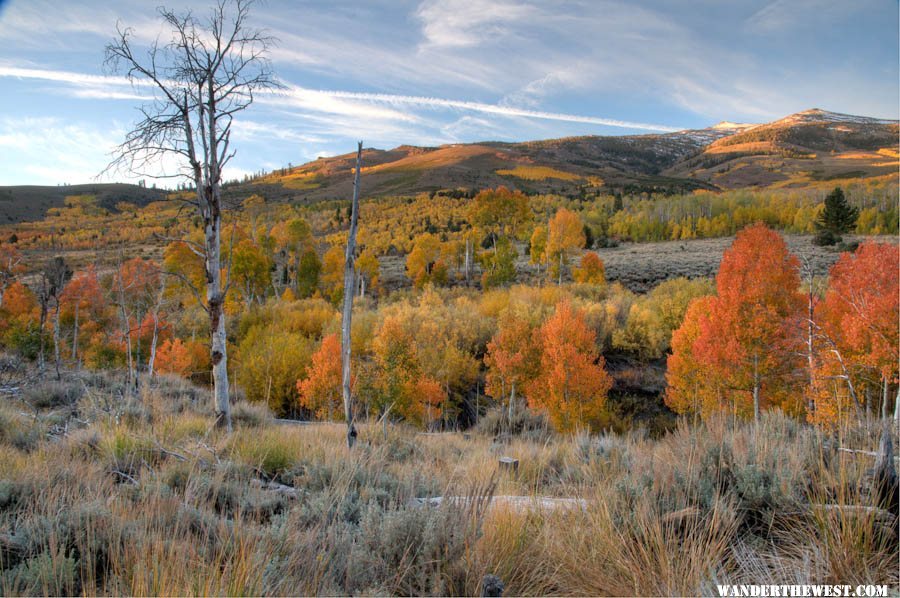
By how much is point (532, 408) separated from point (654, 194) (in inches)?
5371

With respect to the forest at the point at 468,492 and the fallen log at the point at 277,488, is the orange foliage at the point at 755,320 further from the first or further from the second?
the fallen log at the point at 277,488

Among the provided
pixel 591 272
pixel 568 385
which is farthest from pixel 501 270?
pixel 568 385

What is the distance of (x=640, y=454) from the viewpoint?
Answer: 5.32m

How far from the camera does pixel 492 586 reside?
8.50ft

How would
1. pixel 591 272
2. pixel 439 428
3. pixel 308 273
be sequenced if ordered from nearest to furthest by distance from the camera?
pixel 439 428
pixel 308 273
pixel 591 272

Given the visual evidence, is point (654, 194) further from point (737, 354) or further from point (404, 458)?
point (404, 458)

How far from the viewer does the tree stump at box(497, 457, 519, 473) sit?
6100 millimetres

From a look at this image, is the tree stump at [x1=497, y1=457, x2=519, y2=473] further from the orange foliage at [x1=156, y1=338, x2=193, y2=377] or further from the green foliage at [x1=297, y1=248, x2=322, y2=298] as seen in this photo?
the green foliage at [x1=297, y1=248, x2=322, y2=298]

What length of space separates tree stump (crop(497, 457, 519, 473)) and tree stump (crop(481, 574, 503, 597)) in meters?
3.35

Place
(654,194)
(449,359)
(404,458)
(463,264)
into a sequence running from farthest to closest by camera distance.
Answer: (654,194), (463,264), (449,359), (404,458)

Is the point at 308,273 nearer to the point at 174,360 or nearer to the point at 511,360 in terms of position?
the point at 174,360

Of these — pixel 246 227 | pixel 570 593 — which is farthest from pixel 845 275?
pixel 246 227

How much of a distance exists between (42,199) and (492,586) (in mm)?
184602

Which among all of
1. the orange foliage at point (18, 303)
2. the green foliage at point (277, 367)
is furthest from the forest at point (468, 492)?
the orange foliage at point (18, 303)
